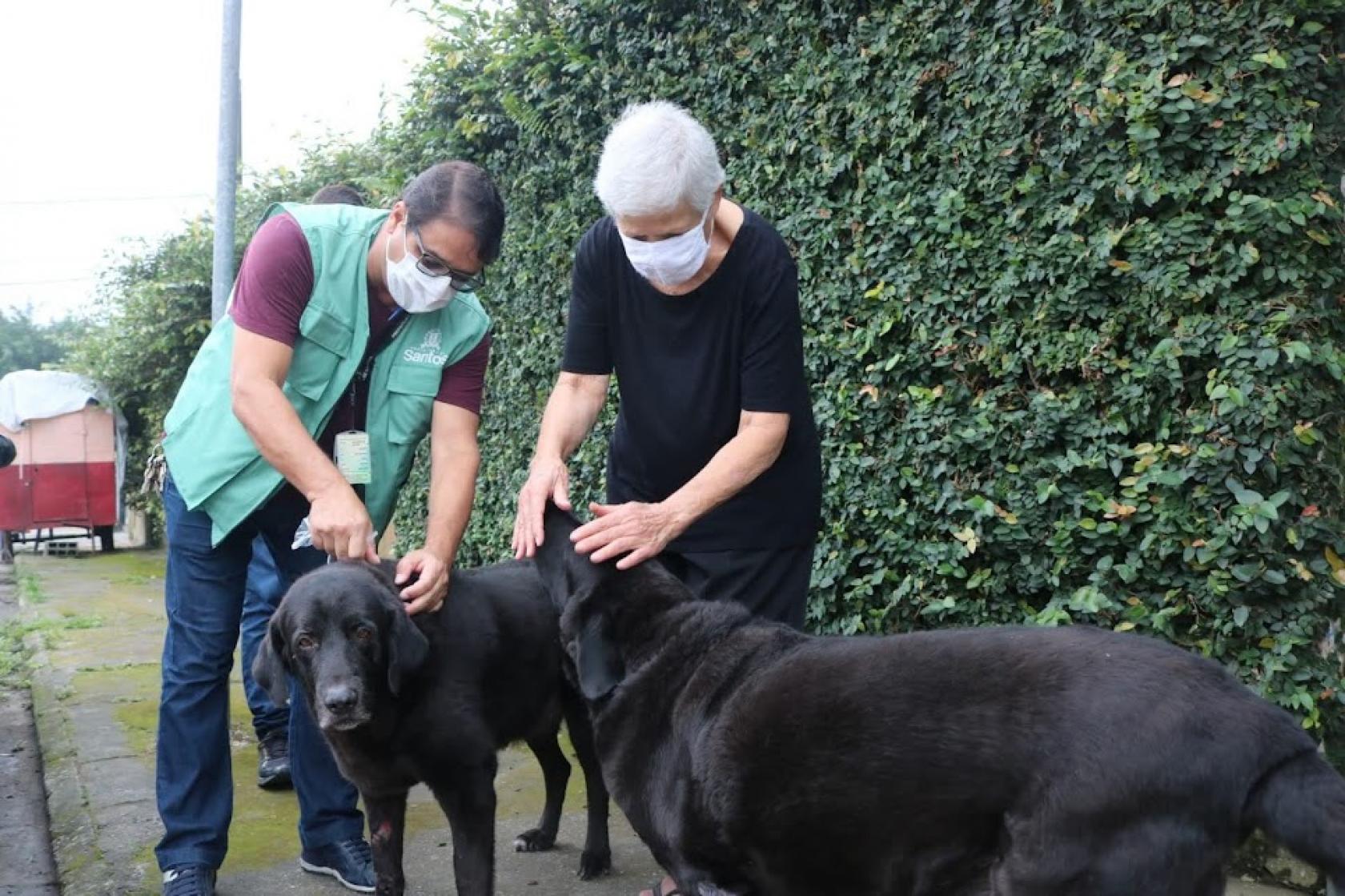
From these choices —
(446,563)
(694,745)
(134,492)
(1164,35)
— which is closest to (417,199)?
(446,563)

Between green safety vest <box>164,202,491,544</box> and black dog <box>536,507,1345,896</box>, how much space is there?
113 cm

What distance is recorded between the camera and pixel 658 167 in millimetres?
3010

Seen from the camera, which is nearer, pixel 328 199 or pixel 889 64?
pixel 889 64

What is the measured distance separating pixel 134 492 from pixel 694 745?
18.5 meters

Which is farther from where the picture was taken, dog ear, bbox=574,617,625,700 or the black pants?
the black pants

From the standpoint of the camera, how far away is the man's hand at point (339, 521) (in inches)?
137

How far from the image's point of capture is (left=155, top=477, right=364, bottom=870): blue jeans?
384 cm

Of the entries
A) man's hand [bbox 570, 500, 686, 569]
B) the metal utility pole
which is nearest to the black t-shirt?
man's hand [bbox 570, 500, 686, 569]

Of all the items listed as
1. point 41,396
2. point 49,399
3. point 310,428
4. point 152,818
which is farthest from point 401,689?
point 41,396

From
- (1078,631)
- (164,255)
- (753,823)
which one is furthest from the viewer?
(164,255)

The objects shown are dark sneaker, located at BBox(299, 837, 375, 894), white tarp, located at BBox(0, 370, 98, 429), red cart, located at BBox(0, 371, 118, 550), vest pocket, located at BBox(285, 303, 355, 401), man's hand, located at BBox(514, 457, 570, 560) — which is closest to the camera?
man's hand, located at BBox(514, 457, 570, 560)

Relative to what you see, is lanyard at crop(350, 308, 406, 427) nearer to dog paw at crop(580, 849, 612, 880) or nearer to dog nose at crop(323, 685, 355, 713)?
dog nose at crop(323, 685, 355, 713)

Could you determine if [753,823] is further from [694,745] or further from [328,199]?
[328,199]

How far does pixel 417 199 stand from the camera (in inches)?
142
